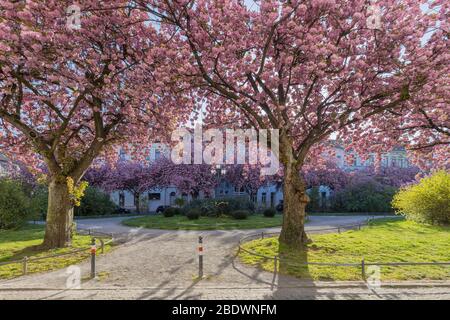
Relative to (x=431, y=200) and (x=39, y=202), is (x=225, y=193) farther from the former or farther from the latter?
(x=431, y=200)

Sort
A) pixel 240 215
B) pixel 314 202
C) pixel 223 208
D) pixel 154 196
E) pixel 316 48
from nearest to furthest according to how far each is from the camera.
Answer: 1. pixel 316 48
2. pixel 240 215
3. pixel 223 208
4. pixel 314 202
5. pixel 154 196

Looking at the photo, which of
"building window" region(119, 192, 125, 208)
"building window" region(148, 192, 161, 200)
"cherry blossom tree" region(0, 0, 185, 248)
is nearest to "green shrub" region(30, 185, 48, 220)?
"cherry blossom tree" region(0, 0, 185, 248)

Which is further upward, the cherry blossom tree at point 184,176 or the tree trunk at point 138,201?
the cherry blossom tree at point 184,176

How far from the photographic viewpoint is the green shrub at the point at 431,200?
21.0 m

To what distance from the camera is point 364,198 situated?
3862 centimetres

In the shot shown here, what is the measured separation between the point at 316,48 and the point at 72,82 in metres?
8.17

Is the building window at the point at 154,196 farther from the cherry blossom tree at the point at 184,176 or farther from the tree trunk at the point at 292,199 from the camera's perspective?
the tree trunk at the point at 292,199

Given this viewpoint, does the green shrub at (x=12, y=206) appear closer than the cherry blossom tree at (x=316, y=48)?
No

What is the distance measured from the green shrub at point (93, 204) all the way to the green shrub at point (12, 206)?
1086 cm

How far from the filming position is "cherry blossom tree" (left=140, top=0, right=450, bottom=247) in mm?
10398

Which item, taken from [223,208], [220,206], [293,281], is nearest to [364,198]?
[223,208]

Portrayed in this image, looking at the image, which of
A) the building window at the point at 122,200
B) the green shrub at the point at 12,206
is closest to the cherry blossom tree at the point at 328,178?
the building window at the point at 122,200
